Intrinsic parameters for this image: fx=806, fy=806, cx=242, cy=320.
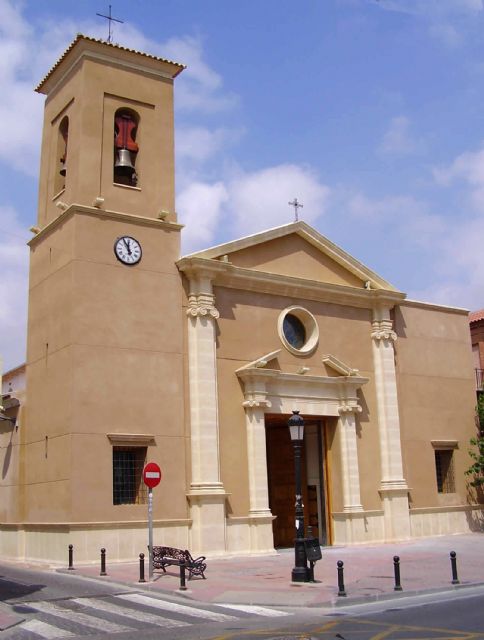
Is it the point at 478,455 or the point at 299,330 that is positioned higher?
the point at 299,330

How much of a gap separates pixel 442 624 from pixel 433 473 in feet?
61.3

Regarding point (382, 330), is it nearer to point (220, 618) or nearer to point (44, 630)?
point (220, 618)

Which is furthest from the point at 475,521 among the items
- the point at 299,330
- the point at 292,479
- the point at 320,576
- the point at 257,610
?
the point at 257,610

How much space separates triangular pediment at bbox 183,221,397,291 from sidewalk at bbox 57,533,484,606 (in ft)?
31.2

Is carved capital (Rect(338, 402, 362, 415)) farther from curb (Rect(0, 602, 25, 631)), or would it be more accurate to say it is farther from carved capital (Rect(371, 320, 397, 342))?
curb (Rect(0, 602, 25, 631))

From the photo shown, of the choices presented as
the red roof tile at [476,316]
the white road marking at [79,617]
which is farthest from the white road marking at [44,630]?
the red roof tile at [476,316]

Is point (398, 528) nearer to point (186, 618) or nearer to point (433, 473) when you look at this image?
point (433, 473)

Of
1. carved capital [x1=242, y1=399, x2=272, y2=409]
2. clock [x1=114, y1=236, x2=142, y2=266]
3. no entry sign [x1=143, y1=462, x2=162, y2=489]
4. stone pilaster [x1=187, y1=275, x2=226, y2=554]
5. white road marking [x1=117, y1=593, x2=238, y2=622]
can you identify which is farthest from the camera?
carved capital [x1=242, y1=399, x2=272, y2=409]

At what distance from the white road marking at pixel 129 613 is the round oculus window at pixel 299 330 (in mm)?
13442

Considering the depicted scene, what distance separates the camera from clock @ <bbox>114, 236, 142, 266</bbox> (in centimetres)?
2452

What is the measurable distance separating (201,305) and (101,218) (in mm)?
4070

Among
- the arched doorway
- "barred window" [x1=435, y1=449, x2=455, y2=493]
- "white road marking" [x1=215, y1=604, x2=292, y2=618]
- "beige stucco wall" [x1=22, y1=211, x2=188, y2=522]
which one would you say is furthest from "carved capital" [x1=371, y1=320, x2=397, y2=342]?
"white road marking" [x1=215, y1=604, x2=292, y2=618]

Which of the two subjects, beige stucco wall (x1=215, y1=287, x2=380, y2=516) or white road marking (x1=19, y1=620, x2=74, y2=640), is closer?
white road marking (x1=19, y1=620, x2=74, y2=640)

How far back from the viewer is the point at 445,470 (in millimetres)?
31328
